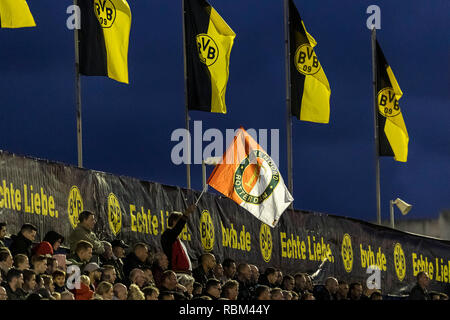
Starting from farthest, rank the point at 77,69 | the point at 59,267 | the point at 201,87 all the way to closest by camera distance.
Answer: the point at 201,87
the point at 77,69
the point at 59,267

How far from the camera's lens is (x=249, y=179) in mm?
19438

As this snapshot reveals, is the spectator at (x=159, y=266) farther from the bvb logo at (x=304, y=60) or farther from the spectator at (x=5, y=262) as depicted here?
the bvb logo at (x=304, y=60)

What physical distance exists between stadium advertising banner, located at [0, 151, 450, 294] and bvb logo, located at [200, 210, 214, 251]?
0.02 metres

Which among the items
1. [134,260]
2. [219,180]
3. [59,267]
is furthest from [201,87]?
[59,267]

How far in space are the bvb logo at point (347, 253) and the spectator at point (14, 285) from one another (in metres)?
13.1

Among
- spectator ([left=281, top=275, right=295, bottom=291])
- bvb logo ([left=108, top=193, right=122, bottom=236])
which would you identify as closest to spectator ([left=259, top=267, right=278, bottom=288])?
spectator ([left=281, top=275, right=295, bottom=291])

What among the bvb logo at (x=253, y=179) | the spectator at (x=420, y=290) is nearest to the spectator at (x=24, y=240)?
the bvb logo at (x=253, y=179)

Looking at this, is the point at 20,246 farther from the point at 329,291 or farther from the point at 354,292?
the point at 354,292

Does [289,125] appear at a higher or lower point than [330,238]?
higher

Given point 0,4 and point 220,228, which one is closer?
point 0,4

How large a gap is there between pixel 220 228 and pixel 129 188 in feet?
9.89
